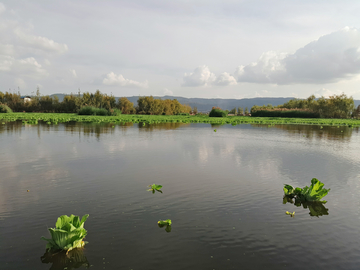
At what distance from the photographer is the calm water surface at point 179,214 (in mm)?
4184

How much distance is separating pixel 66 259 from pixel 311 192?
586 centimetres

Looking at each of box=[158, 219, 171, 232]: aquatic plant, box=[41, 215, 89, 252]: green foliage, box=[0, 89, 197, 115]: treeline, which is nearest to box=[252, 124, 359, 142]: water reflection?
box=[158, 219, 171, 232]: aquatic plant

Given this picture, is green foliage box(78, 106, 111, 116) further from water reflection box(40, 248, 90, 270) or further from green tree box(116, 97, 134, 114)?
water reflection box(40, 248, 90, 270)

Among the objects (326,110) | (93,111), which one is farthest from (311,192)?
(326,110)

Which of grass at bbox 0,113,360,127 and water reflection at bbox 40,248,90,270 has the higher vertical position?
grass at bbox 0,113,360,127

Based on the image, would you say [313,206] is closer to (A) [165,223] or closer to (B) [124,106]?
(A) [165,223]

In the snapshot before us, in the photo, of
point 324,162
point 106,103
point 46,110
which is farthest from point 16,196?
point 46,110

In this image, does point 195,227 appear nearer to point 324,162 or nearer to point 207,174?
point 207,174

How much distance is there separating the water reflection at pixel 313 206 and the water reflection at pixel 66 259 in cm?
489

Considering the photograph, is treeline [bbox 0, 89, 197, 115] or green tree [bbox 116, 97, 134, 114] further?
green tree [bbox 116, 97, 134, 114]

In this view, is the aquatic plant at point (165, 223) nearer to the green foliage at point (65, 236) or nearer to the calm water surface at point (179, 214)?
the calm water surface at point (179, 214)

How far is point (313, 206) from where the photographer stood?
6.68 meters

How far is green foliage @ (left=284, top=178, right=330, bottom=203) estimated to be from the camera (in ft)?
22.5

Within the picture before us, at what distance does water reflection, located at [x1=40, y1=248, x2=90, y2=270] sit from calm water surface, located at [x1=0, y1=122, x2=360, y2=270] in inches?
1.0
